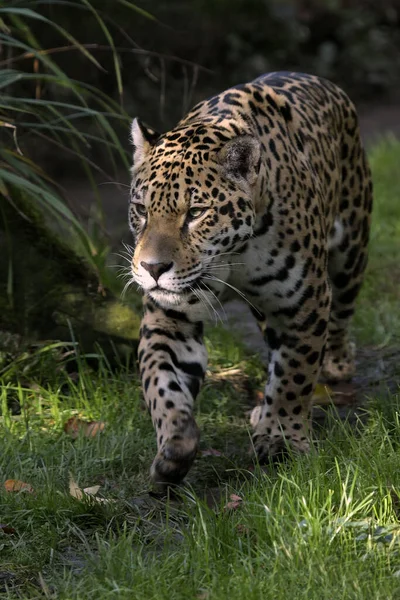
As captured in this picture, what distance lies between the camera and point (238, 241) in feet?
14.7

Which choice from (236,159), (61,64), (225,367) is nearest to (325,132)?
(236,159)

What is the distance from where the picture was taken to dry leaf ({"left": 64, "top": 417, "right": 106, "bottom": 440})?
205 inches

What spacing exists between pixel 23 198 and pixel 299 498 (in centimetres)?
277

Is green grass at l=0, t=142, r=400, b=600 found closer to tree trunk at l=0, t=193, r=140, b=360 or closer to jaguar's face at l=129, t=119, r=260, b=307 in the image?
tree trunk at l=0, t=193, r=140, b=360

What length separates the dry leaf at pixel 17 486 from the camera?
4375 millimetres

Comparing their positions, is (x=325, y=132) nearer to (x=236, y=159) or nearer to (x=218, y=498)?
(x=236, y=159)

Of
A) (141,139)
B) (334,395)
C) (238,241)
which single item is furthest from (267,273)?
(334,395)

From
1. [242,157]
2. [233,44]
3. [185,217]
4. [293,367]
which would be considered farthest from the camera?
[233,44]

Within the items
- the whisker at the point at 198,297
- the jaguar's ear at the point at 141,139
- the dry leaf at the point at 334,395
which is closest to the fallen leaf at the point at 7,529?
the whisker at the point at 198,297

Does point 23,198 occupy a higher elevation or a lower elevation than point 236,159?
lower

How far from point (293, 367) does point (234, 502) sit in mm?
976

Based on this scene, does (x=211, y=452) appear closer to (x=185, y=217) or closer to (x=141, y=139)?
(x=185, y=217)

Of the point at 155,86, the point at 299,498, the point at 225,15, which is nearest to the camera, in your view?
the point at 299,498

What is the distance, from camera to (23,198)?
236 inches
